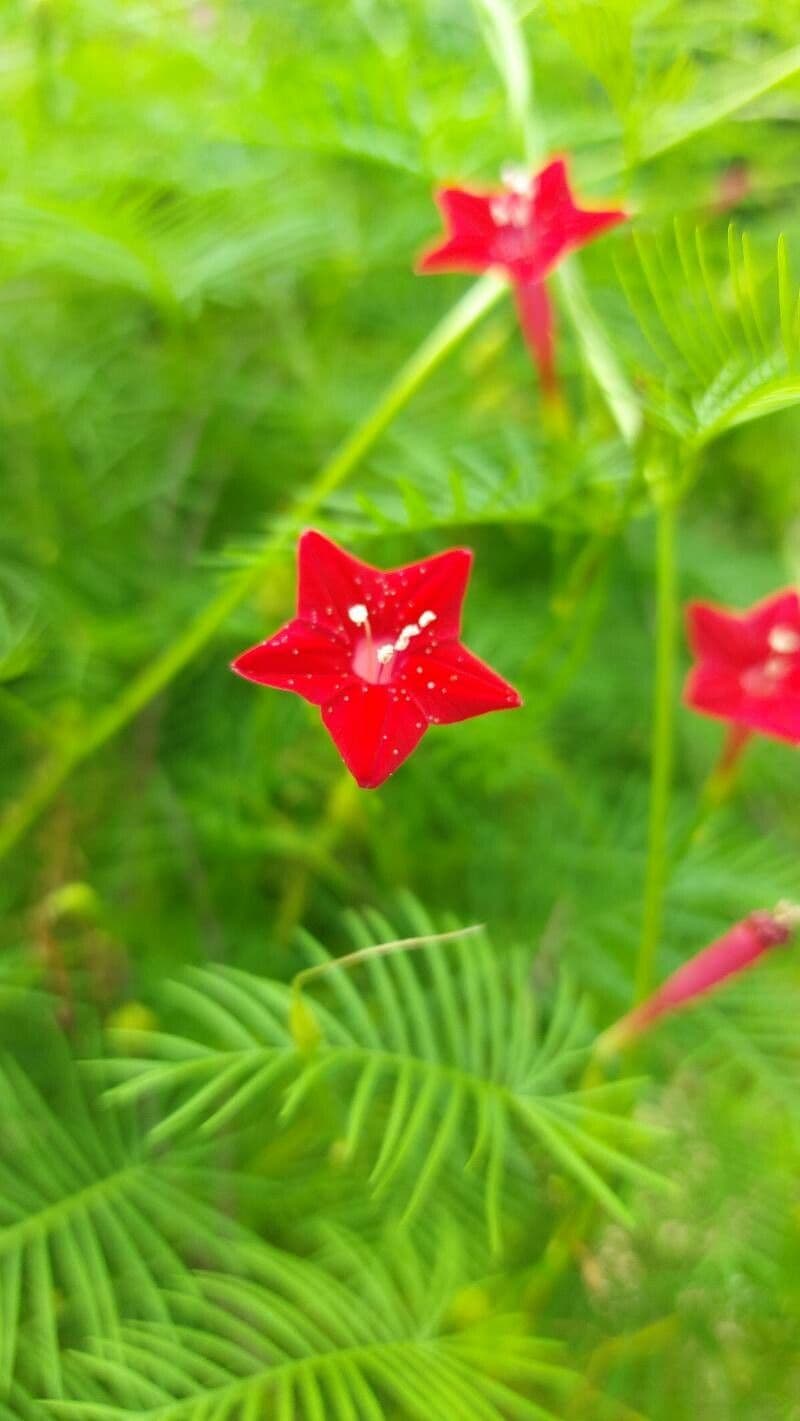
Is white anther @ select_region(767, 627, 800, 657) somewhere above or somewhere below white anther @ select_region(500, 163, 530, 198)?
below

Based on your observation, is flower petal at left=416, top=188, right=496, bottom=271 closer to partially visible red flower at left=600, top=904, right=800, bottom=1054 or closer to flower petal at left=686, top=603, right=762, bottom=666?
flower petal at left=686, top=603, right=762, bottom=666

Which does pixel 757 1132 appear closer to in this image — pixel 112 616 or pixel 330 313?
pixel 112 616

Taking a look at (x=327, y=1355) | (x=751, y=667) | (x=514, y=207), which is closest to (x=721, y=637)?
(x=751, y=667)

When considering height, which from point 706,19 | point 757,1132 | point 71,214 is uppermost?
point 706,19

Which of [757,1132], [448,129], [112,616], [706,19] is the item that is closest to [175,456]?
[112,616]

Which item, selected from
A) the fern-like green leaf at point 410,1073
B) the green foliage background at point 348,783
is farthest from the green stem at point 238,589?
the fern-like green leaf at point 410,1073

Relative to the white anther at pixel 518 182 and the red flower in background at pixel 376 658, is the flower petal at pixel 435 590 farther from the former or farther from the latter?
the white anther at pixel 518 182

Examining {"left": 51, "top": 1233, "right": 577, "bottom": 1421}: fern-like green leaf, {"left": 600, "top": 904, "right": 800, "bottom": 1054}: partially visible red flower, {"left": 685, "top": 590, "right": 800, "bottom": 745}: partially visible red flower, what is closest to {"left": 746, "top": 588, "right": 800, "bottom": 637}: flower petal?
{"left": 685, "top": 590, "right": 800, "bottom": 745}: partially visible red flower
